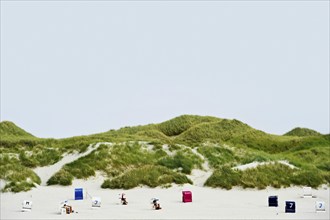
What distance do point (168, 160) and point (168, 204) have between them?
405 inches

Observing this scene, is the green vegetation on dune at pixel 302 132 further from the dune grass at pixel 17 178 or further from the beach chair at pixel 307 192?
the dune grass at pixel 17 178

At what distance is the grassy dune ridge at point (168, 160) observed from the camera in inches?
955

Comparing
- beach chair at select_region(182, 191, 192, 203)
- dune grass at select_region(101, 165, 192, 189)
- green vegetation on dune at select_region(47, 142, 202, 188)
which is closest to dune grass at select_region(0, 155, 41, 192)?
green vegetation on dune at select_region(47, 142, 202, 188)

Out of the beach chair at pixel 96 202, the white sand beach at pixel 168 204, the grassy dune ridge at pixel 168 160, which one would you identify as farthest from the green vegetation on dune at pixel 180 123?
the beach chair at pixel 96 202

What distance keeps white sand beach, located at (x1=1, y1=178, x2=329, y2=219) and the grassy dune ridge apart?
28.0 inches

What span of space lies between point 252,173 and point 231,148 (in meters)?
10.6

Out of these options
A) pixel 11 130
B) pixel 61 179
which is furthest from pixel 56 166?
pixel 11 130

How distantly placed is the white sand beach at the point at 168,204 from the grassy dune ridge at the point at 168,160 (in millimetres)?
712

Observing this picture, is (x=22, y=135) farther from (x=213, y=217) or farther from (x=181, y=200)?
(x=213, y=217)

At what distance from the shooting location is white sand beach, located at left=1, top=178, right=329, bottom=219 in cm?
1677

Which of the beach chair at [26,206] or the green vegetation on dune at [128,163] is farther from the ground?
the green vegetation on dune at [128,163]

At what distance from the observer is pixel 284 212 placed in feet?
57.3

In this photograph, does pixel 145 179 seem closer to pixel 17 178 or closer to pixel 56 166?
pixel 17 178

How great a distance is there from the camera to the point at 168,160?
29.5 meters
